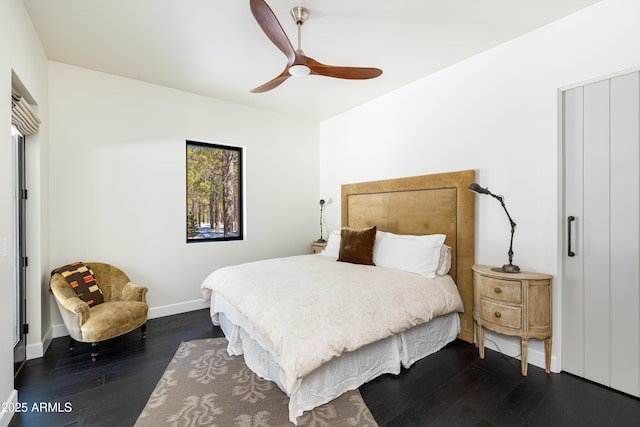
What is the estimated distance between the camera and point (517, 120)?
2.71 meters

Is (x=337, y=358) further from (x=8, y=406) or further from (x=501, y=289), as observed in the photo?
(x=8, y=406)

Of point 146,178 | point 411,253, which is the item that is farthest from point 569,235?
point 146,178

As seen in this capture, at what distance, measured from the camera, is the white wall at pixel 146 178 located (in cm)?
316

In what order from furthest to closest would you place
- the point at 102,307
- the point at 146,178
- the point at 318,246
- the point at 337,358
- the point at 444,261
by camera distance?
the point at 318,246 → the point at 146,178 → the point at 444,261 → the point at 102,307 → the point at 337,358

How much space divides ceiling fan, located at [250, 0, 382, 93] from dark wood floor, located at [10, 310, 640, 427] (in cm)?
251

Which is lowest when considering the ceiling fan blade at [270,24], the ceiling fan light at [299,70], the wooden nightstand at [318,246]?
the wooden nightstand at [318,246]

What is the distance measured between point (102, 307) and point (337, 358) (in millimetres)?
2383

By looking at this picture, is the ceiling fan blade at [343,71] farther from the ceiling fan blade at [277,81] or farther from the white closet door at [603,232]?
the white closet door at [603,232]

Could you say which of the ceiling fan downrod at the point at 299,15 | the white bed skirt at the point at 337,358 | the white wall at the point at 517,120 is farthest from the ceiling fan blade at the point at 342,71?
the white bed skirt at the point at 337,358

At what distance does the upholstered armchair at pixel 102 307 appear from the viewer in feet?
8.37

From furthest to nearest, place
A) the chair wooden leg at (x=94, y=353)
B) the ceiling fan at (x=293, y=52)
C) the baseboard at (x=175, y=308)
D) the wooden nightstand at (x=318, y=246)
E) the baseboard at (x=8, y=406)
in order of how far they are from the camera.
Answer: the wooden nightstand at (x=318, y=246) → the baseboard at (x=175, y=308) → the chair wooden leg at (x=94, y=353) → the ceiling fan at (x=293, y=52) → the baseboard at (x=8, y=406)

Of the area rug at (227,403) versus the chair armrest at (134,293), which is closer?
the area rug at (227,403)

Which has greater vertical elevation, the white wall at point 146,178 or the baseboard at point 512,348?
the white wall at point 146,178

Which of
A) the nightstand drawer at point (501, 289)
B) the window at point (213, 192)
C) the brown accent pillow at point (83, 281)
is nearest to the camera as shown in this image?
the nightstand drawer at point (501, 289)
